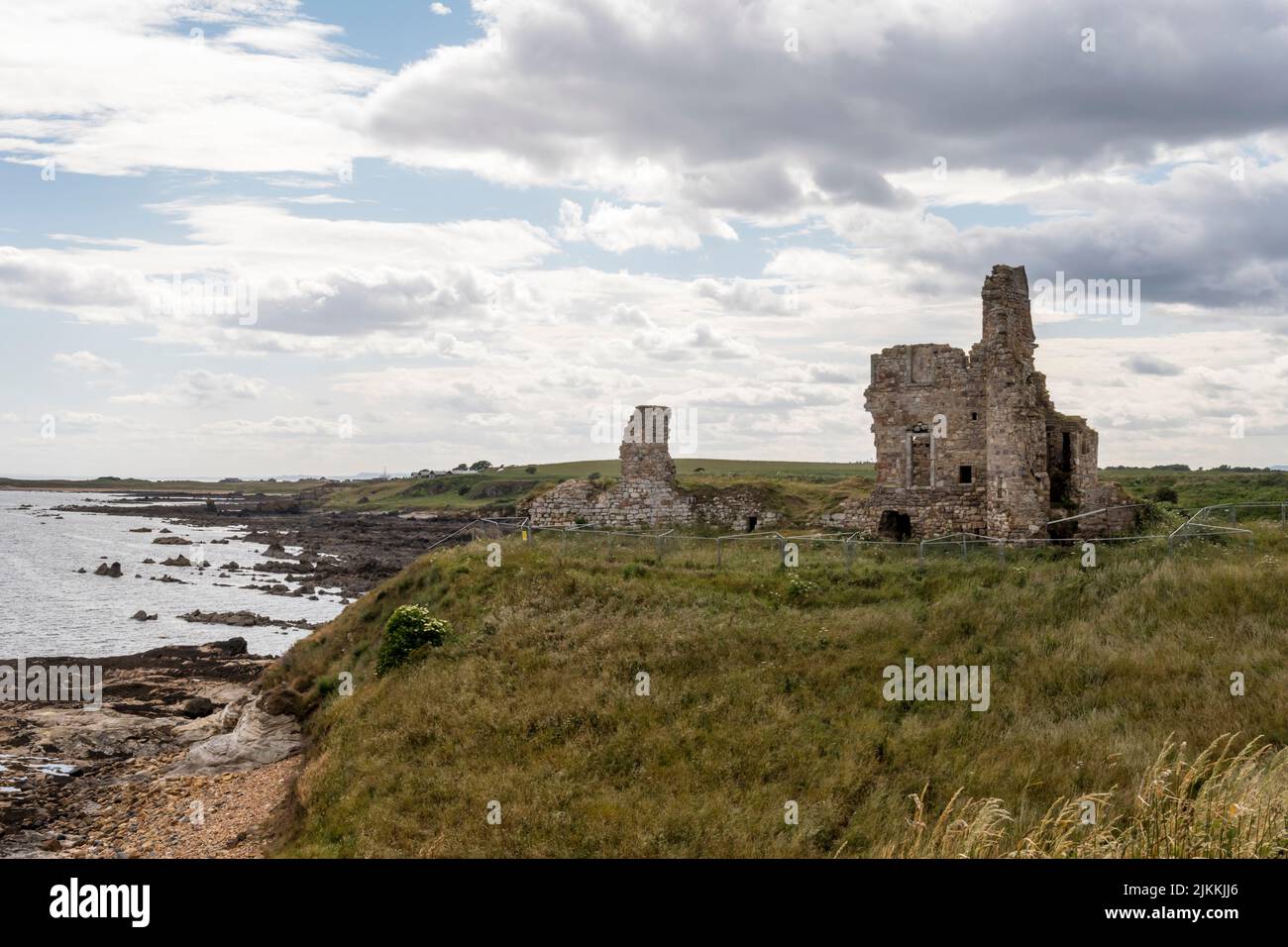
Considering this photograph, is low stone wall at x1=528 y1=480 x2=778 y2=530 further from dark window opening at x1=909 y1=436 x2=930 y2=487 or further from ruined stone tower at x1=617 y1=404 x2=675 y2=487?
dark window opening at x1=909 y1=436 x2=930 y2=487

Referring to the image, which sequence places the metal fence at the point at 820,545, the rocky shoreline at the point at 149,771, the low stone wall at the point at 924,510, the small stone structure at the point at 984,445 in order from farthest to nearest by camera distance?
the low stone wall at the point at 924,510 → the small stone structure at the point at 984,445 → the metal fence at the point at 820,545 → the rocky shoreline at the point at 149,771

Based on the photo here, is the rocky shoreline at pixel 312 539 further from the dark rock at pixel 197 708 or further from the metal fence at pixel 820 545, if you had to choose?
the metal fence at pixel 820 545

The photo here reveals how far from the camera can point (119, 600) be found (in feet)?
197

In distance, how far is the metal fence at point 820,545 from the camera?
27.0m

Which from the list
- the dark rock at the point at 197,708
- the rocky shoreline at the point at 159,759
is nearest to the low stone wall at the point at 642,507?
the rocky shoreline at the point at 159,759

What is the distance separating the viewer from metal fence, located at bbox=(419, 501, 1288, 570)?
27.0 m

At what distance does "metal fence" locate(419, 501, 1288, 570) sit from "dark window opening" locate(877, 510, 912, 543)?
74 centimetres

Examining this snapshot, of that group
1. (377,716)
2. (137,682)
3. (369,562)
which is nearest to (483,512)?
(369,562)

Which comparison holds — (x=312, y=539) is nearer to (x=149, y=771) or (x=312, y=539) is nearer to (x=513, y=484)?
(x=513, y=484)

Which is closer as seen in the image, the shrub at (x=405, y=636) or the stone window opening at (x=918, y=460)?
the shrub at (x=405, y=636)

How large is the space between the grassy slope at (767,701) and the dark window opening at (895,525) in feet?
16.2

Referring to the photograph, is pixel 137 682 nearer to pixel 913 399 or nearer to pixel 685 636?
pixel 685 636

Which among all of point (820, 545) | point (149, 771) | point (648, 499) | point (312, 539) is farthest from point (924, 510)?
point (312, 539)

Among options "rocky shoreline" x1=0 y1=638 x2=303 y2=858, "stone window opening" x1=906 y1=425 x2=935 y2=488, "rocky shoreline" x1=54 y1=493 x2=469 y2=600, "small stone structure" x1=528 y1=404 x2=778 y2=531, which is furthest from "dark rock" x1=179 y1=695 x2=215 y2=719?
"stone window opening" x1=906 y1=425 x2=935 y2=488
